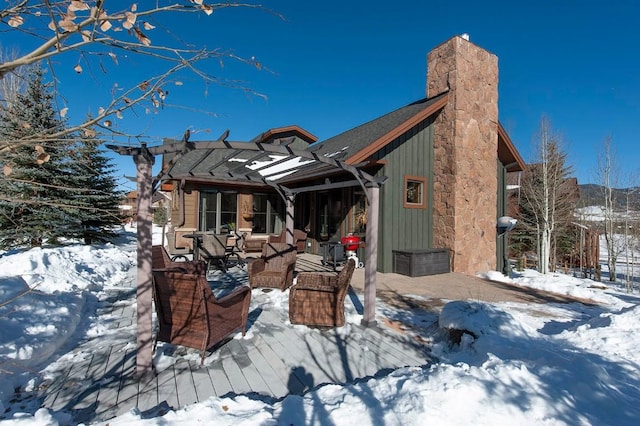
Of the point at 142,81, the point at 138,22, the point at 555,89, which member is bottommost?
the point at 142,81

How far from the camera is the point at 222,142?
9.39 ft

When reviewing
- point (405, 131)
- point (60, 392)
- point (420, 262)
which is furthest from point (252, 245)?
point (60, 392)

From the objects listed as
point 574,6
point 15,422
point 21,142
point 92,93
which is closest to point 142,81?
point 21,142

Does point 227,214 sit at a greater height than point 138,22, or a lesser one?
lesser

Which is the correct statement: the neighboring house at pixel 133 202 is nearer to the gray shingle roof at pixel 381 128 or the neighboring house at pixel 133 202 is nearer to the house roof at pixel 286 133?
the gray shingle roof at pixel 381 128

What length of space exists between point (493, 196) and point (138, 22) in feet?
32.0

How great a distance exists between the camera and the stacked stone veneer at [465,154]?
26.7 ft

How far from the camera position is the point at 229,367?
9.25ft

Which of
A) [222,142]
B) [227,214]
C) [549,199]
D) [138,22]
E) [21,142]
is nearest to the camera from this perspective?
[21,142]

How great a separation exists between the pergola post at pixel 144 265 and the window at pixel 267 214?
336 inches

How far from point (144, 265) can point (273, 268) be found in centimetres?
338

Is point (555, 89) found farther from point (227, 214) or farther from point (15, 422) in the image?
point (15, 422)

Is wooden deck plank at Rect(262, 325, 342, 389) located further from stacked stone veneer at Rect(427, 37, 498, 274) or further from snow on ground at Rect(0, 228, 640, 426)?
stacked stone veneer at Rect(427, 37, 498, 274)

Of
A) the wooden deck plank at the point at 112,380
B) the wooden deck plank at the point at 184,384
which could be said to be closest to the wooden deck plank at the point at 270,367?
the wooden deck plank at the point at 184,384
